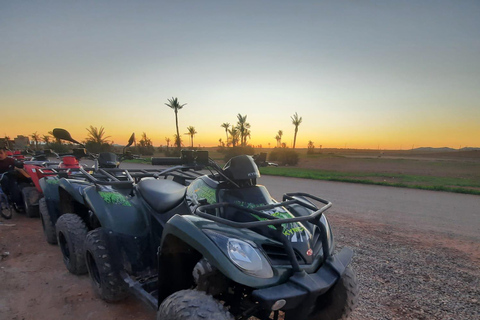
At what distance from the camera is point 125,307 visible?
3.04 meters

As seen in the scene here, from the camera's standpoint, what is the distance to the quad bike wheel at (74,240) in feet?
11.5

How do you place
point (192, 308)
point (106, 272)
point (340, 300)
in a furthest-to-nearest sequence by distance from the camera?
1. point (106, 272)
2. point (340, 300)
3. point (192, 308)

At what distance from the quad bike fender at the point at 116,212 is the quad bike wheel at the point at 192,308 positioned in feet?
4.22

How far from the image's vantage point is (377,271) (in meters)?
4.11

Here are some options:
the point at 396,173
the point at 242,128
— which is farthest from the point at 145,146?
the point at 396,173

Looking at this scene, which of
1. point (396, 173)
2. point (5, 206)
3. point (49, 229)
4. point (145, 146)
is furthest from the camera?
point (145, 146)

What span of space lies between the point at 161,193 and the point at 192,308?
5.00ft

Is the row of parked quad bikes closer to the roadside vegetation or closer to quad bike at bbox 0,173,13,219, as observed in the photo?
quad bike at bbox 0,173,13,219

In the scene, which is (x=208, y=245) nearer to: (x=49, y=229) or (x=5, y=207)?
(x=49, y=229)

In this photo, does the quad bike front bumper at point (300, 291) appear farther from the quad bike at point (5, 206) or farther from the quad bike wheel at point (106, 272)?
the quad bike at point (5, 206)

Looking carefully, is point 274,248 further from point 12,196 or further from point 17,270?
point 12,196

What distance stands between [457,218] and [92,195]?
845cm

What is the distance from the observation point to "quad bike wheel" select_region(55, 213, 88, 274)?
351 centimetres

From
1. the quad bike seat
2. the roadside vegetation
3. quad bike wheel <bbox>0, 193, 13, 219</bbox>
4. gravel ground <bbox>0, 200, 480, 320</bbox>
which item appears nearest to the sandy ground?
gravel ground <bbox>0, 200, 480, 320</bbox>
